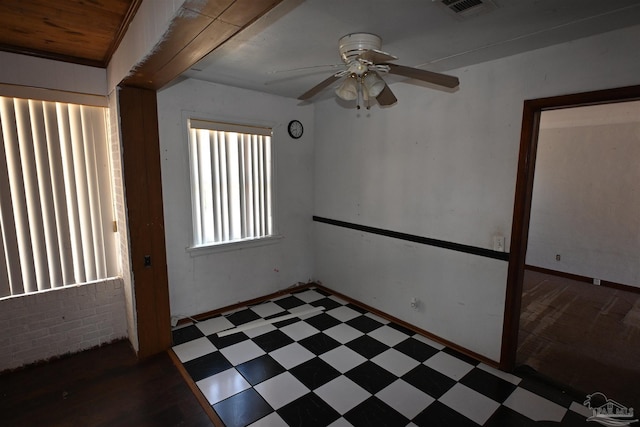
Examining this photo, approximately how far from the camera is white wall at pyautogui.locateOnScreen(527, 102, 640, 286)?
13.0ft

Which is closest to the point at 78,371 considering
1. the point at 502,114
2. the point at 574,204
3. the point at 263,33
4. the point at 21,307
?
the point at 21,307

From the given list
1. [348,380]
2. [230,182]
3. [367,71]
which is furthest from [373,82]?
[348,380]

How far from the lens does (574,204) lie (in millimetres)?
4461

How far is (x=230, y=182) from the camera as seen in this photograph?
3297 millimetres

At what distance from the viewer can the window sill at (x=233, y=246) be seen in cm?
310

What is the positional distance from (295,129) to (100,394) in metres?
3.06

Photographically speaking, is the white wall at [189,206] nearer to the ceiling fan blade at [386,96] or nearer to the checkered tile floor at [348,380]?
the checkered tile floor at [348,380]

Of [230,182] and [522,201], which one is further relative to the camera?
[230,182]

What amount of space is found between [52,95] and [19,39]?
0.39 metres

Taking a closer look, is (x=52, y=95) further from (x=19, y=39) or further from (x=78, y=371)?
(x=78, y=371)

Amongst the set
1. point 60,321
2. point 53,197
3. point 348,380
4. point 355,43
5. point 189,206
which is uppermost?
point 355,43

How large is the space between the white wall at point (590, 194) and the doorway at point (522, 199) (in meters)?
2.91

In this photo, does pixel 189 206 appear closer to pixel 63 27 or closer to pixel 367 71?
pixel 63 27

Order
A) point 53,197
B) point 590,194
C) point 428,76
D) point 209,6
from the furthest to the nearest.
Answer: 1. point 590,194
2. point 53,197
3. point 428,76
4. point 209,6
